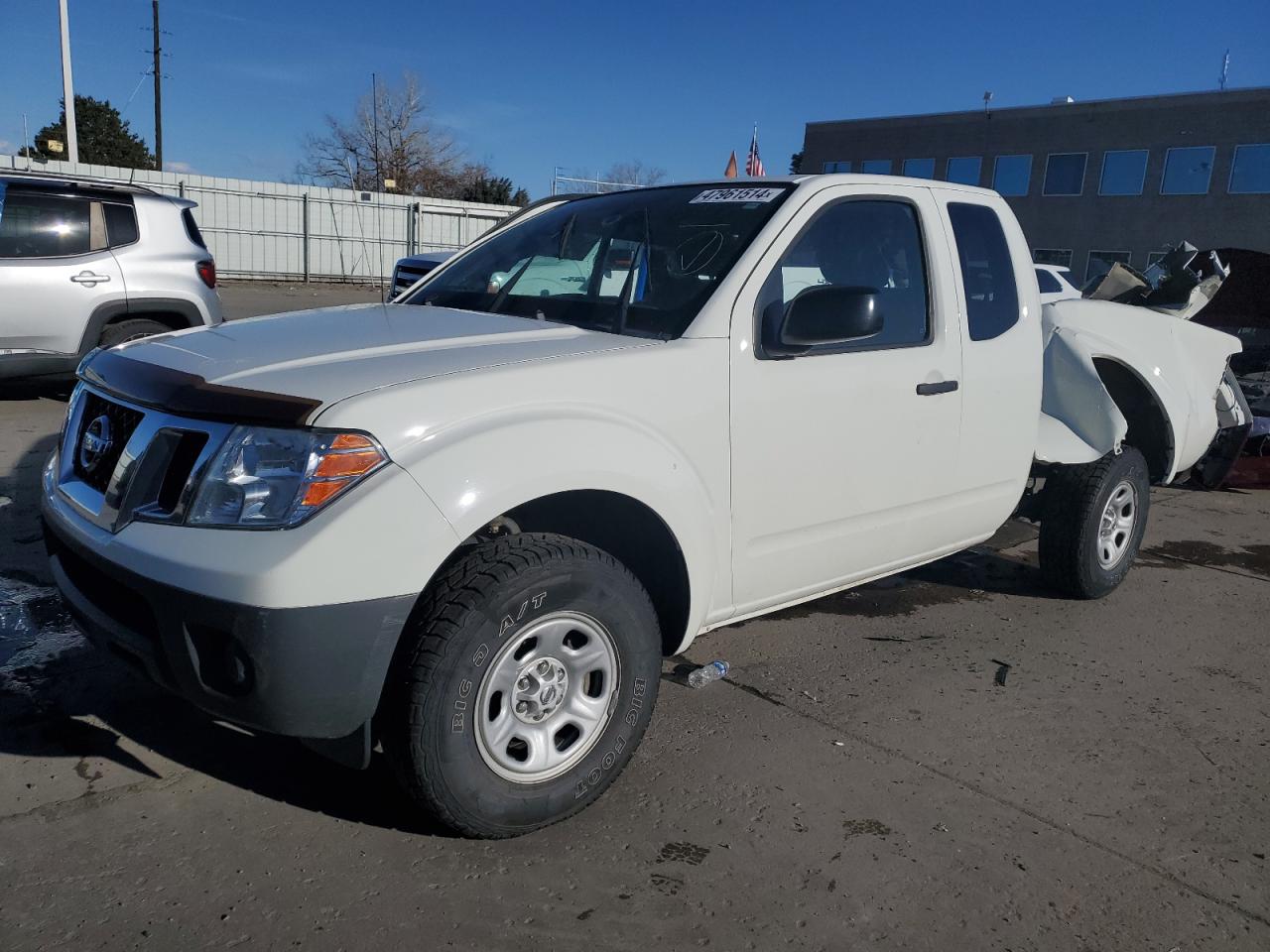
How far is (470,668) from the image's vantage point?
245 cm

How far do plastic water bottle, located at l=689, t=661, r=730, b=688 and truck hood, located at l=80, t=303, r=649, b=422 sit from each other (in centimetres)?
141

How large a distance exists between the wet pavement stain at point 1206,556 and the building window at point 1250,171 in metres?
30.4

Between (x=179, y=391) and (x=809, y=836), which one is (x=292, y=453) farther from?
(x=809, y=836)

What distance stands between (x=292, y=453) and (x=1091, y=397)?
3.71m

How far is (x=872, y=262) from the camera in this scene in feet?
12.1

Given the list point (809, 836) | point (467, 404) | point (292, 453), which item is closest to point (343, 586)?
point (292, 453)

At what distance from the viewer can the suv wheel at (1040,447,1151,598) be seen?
15.5ft

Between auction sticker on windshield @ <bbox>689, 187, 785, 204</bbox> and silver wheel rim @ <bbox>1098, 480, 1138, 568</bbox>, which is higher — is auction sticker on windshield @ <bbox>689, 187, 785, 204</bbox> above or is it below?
above

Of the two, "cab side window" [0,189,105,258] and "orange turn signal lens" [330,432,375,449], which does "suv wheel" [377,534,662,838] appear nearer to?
"orange turn signal lens" [330,432,375,449]

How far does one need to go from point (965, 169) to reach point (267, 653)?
40.2m

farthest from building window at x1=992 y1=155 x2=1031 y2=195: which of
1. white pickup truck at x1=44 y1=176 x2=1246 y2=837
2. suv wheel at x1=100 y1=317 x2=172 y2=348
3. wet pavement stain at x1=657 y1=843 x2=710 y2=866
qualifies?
wet pavement stain at x1=657 y1=843 x2=710 y2=866

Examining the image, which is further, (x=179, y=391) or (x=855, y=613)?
(x=855, y=613)

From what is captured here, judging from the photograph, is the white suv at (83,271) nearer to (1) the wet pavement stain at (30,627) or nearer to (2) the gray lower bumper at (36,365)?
(2) the gray lower bumper at (36,365)

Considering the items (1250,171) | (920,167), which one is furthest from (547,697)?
(920,167)
